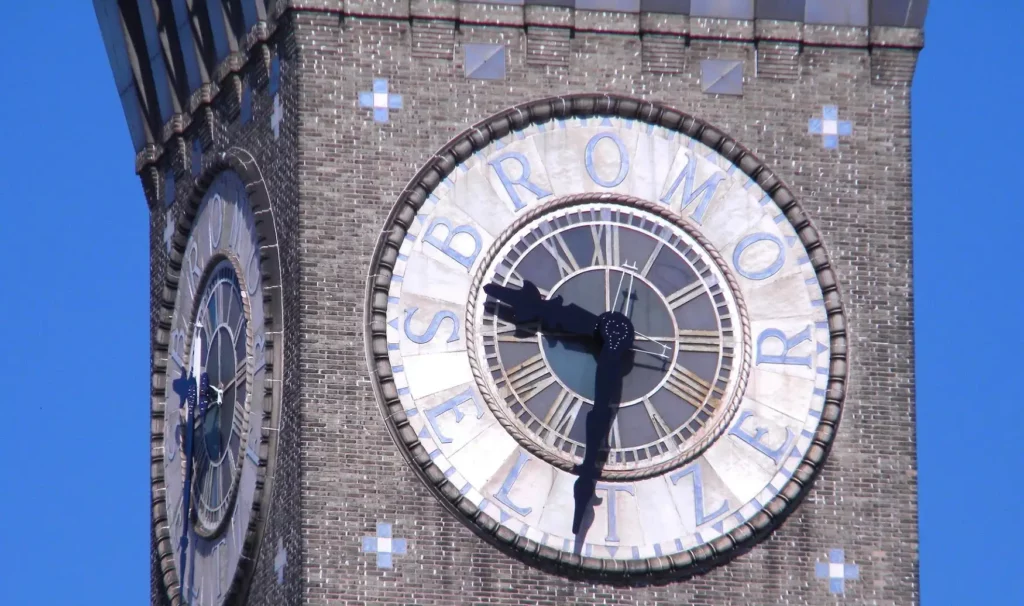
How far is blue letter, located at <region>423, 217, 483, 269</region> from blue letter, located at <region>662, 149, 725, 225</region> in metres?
2.45

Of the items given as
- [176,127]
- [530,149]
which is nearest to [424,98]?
[530,149]

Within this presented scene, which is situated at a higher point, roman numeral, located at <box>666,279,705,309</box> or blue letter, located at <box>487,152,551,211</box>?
blue letter, located at <box>487,152,551,211</box>

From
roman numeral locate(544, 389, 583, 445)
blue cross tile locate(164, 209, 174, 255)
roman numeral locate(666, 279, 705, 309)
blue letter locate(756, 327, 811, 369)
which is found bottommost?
roman numeral locate(544, 389, 583, 445)

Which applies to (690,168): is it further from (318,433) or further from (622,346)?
(318,433)

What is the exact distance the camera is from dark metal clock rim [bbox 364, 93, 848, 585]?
1962 inches

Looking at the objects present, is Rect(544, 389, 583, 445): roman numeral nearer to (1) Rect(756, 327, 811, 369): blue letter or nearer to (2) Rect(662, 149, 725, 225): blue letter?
(1) Rect(756, 327, 811, 369): blue letter

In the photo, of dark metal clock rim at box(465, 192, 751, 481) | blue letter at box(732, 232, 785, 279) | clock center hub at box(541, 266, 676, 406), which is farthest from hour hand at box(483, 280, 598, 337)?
blue letter at box(732, 232, 785, 279)

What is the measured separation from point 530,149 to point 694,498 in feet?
15.7

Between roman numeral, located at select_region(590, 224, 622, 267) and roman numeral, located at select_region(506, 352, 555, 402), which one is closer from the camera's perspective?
roman numeral, located at select_region(506, 352, 555, 402)

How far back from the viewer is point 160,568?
5459 cm

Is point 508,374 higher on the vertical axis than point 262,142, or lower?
lower

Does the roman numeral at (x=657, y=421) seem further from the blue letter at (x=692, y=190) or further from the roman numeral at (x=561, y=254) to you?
the blue letter at (x=692, y=190)

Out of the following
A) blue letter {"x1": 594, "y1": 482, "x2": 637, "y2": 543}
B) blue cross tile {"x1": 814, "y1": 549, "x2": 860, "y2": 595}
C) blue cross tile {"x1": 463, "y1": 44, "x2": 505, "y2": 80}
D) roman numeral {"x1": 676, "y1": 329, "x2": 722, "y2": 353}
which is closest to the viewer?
blue letter {"x1": 594, "y1": 482, "x2": 637, "y2": 543}

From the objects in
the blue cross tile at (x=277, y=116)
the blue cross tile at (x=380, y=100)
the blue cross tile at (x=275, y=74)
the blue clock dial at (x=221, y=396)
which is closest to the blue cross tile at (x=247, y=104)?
the blue cross tile at (x=275, y=74)
